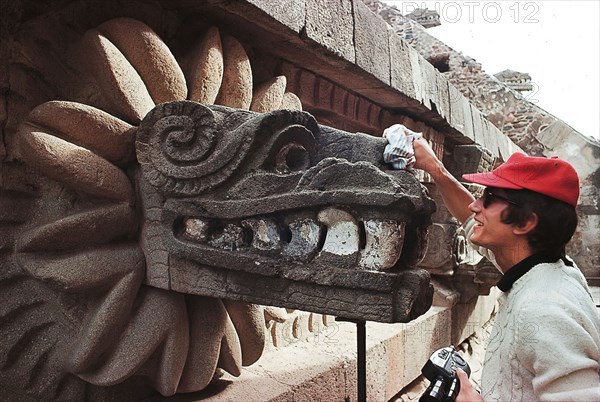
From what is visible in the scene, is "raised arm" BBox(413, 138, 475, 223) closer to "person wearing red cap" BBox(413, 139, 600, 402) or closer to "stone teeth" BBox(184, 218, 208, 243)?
"person wearing red cap" BBox(413, 139, 600, 402)

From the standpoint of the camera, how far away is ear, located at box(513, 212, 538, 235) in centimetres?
148

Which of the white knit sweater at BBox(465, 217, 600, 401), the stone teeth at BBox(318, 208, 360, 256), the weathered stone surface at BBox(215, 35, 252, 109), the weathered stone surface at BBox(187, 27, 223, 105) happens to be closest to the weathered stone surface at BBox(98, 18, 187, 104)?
the weathered stone surface at BBox(187, 27, 223, 105)

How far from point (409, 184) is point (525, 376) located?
0.56m

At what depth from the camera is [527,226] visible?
1493 millimetres

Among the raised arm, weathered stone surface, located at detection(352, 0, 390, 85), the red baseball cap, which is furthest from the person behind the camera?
weathered stone surface, located at detection(352, 0, 390, 85)

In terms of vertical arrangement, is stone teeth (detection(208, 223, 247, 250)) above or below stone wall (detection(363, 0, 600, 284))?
above

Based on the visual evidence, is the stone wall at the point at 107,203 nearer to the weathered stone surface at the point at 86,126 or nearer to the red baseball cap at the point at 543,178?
the weathered stone surface at the point at 86,126

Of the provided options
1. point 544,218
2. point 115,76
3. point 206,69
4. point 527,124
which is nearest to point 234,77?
point 206,69

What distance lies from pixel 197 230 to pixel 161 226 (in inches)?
5.6

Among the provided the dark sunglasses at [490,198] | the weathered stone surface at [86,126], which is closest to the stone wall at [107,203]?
the weathered stone surface at [86,126]

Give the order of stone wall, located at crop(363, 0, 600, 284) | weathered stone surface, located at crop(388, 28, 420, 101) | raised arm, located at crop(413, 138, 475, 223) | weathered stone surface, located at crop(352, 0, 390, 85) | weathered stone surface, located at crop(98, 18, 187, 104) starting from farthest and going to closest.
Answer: stone wall, located at crop(363, 0, 600, 284) → weathered stone surface, located at crop(388, 28, 420, 101) → weathered stone surface, located at crop(352, 0, 390, 85) → raised arm, located at crop(413, 138, 475, 223) → weathered stone surface, located at crop(98, 18, 187, 104)

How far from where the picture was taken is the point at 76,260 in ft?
5.28

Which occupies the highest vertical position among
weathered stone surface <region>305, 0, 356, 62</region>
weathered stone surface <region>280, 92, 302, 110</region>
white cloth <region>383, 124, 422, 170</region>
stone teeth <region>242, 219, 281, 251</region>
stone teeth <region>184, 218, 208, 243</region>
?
weathered stone surface <region>305, 0, 356, 62</region>

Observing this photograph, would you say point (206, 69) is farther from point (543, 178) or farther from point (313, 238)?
point (543, 178)
